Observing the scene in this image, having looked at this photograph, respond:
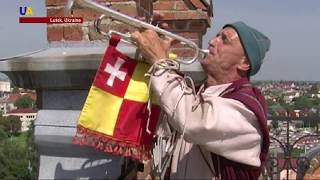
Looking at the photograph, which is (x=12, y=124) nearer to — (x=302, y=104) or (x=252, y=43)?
(x=302, y=104)

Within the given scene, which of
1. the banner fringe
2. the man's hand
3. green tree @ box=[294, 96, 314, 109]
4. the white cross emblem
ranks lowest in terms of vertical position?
green tree @ box=[294, 96, 314, 109]

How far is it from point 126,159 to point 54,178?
282 millimetres

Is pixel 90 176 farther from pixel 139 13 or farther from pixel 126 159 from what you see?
pixel 139 13

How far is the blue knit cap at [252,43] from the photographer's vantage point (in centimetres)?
191

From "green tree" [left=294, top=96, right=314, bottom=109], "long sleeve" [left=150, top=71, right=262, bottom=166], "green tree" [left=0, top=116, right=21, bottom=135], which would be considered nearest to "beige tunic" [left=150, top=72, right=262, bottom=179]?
"long sleeve" [left=150, top=71, right=262, bottom=166]

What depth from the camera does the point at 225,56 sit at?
191cm

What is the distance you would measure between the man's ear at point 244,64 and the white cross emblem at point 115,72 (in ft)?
1.32

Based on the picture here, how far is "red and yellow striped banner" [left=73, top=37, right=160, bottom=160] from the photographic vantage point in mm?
1874

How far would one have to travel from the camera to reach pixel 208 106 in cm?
176

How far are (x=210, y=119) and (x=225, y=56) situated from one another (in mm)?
283

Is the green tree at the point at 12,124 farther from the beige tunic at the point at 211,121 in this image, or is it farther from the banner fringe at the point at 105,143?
the beige tunic at the point at 211,121

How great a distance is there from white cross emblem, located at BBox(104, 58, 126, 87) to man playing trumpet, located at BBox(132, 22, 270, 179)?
0.33ft

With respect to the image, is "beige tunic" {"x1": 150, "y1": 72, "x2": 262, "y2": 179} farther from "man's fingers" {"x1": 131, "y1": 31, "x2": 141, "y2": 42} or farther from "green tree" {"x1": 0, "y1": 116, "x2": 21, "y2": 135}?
"green tree" {"x1": 0, "y1": 116, "x2": 21, "y2": 135}

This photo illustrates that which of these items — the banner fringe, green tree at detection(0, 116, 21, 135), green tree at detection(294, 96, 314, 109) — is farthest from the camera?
green tree at detection(0, 116, 21, 135)
